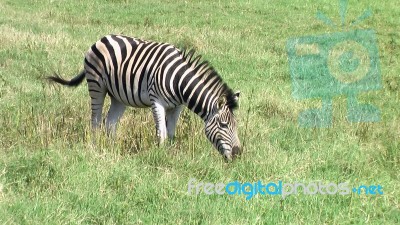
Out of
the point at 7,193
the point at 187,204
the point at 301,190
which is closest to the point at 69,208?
the point at 7,193

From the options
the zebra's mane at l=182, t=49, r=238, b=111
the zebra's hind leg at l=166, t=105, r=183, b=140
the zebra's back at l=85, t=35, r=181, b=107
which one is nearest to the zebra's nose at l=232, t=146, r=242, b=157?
the zebra's mane at l=182, t=49, r=238, b=111

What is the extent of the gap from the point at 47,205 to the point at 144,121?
9.50ft

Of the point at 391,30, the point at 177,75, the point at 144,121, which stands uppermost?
the point at 391,30

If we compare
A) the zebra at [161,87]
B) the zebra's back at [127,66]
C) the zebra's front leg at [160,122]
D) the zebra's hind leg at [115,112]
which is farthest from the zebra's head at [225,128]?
the zebra's hind leg at [115,112]

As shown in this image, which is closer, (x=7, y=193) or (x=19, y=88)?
(x=7, y=193)

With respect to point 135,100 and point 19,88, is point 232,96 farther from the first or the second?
point 19,88

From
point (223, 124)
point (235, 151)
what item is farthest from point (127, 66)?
point (235, 151)

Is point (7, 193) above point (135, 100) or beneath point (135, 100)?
beneath

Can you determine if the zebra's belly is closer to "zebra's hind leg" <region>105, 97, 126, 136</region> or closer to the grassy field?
the grassy field

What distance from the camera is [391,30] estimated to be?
17953 mm

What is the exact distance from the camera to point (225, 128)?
635cm

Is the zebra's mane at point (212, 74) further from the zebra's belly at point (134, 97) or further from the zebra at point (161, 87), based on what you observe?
the zebra's belly at point (134, 97)
